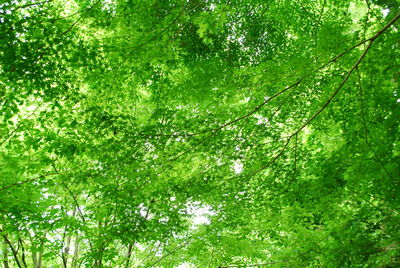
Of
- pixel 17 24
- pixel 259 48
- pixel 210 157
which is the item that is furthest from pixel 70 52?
pixel 259 48

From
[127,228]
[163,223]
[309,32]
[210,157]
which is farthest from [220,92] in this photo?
[309,32]

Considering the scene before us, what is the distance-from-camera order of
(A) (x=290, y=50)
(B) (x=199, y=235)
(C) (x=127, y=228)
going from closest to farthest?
(C) (x=127, y=228)
(B) (x=199, y=235)
(A) (x=290, y=50)

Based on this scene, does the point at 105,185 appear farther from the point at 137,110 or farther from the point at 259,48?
the point at 259,48

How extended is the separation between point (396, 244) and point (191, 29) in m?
5.65

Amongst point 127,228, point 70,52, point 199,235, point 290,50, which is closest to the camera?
point 127,228

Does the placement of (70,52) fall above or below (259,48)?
below

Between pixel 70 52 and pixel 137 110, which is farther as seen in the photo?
pixel 137 110

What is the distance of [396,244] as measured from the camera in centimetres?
232

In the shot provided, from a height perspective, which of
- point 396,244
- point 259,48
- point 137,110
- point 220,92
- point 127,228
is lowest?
point 396,244

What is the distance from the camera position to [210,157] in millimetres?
3359

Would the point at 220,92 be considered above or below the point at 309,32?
below

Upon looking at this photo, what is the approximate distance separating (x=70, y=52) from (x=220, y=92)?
2477 millimetres

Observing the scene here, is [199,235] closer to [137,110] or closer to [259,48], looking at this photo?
[137,110]

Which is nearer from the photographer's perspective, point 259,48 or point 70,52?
point 70,52
